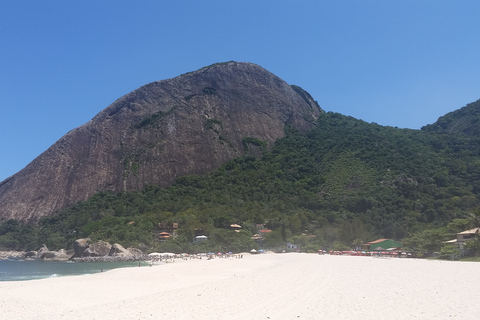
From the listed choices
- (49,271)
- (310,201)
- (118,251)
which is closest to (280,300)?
(49,271)

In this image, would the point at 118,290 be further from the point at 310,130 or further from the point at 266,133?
the point at 310,130

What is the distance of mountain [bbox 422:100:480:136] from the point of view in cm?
9869

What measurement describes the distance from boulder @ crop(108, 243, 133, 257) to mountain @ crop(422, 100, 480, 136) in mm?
90188

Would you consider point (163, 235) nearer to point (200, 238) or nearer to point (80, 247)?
point (200, 238)

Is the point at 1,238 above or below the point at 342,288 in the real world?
above

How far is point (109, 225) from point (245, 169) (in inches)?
1559

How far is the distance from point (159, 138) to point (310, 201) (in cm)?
4767

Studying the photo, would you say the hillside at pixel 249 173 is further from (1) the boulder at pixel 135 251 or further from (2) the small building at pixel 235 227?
(2) the small building at pixel 235 227

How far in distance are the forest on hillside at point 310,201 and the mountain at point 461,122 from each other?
205 inches

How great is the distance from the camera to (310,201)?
68.4 metres

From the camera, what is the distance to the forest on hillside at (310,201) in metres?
52.4

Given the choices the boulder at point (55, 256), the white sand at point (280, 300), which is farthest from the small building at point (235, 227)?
the white sand at point (280, 300)

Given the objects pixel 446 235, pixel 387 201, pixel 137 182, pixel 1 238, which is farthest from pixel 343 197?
pixel 1 238

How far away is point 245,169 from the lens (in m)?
91.8
